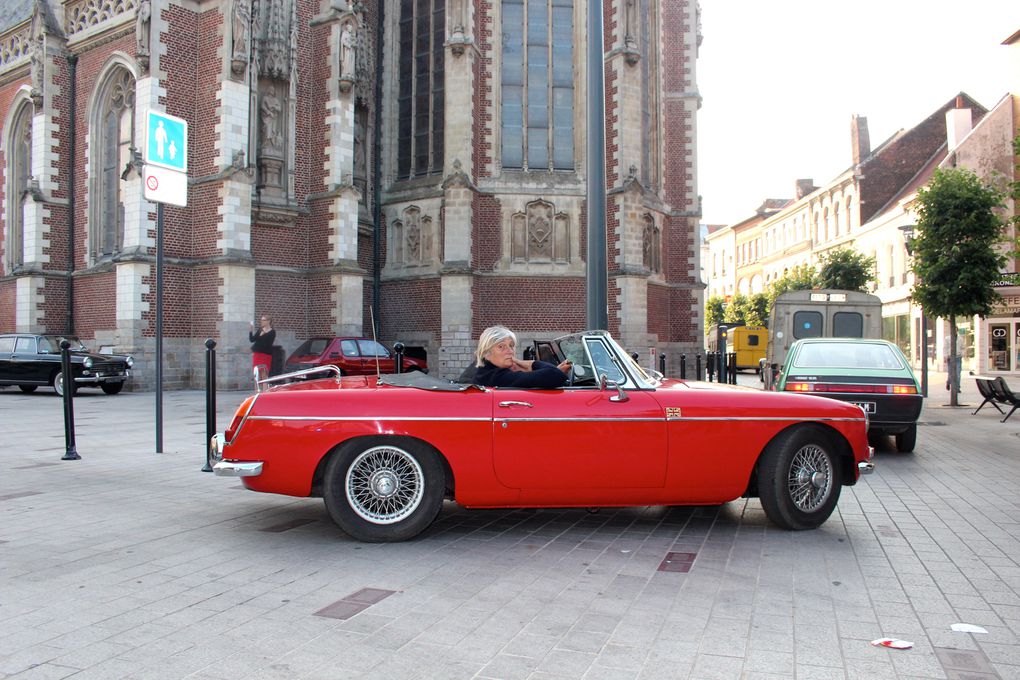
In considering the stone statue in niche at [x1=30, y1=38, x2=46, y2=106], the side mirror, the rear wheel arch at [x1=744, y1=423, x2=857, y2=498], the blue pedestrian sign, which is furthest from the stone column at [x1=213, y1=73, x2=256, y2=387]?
the rear wheel arch at [x1=744, y1=423, x2=857, y2=498]

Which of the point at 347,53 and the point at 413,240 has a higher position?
the point at 347,53

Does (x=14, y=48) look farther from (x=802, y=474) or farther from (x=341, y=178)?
(x=802, y=474)

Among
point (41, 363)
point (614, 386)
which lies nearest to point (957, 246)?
point (614, 386)

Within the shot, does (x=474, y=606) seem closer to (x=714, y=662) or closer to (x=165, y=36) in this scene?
(x=714, y=662)

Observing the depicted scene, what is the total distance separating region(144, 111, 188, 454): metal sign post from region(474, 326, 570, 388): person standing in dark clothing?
16.0 ft

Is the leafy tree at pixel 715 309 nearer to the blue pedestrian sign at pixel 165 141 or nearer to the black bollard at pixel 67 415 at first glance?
Result: the blue pedestrian sign at pixel 165 141

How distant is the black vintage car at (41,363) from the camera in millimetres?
17859

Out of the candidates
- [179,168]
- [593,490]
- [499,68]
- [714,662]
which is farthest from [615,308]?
[714,662]

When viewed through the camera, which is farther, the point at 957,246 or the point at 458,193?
the point at 458,193

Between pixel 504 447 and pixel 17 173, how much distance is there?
27.7 metres

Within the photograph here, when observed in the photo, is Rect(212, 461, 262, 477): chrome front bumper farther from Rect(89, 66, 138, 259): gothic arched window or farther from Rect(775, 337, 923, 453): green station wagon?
Rect(89, 66, 138, 259): gothic arched window

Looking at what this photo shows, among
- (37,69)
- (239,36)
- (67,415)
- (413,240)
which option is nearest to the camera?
(67,415)

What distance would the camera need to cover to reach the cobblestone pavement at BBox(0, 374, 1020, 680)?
308 cm

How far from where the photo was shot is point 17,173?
26.4 metres
